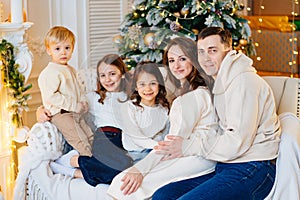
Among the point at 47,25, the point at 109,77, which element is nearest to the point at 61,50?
the point at 109,77

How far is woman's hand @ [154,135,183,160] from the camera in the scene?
2225 millimetres

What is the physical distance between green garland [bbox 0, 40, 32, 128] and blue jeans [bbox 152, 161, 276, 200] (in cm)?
114

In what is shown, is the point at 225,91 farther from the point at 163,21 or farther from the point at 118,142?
the point at 163,21

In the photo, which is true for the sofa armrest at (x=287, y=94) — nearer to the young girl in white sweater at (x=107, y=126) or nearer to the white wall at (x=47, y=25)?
the young girl in white sweater at (x=107, y=126)

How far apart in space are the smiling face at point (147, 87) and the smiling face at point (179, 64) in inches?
3.6

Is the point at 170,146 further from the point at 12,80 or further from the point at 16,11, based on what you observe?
the point at 16,11

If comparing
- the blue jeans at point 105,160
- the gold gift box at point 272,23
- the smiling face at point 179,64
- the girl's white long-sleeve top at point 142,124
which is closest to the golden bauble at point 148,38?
the smiling face at point 179,64

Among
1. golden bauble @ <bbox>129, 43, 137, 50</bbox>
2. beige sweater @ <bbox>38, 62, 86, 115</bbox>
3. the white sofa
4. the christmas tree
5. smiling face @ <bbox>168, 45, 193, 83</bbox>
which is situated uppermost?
the christmas tree

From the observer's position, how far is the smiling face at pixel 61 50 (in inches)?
107

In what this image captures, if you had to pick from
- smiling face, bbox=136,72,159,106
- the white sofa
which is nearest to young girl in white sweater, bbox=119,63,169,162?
smiling face, bbox=136,72,159,106

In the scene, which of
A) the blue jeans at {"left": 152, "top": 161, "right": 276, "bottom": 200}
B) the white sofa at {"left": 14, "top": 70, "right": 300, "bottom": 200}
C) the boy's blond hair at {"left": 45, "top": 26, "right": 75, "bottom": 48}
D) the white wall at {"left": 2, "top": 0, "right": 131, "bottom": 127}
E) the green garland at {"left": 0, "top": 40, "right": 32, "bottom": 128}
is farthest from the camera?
the white wall at {"left": 2, "top": 0, "right": 131, "bottom": 127}

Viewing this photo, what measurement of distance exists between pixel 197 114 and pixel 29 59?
1213 mm

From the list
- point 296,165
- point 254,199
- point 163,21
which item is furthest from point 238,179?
point 163,21

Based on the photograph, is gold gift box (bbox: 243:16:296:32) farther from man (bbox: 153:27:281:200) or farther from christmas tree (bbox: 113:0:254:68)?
man (bbox: 153:27:281:200)
